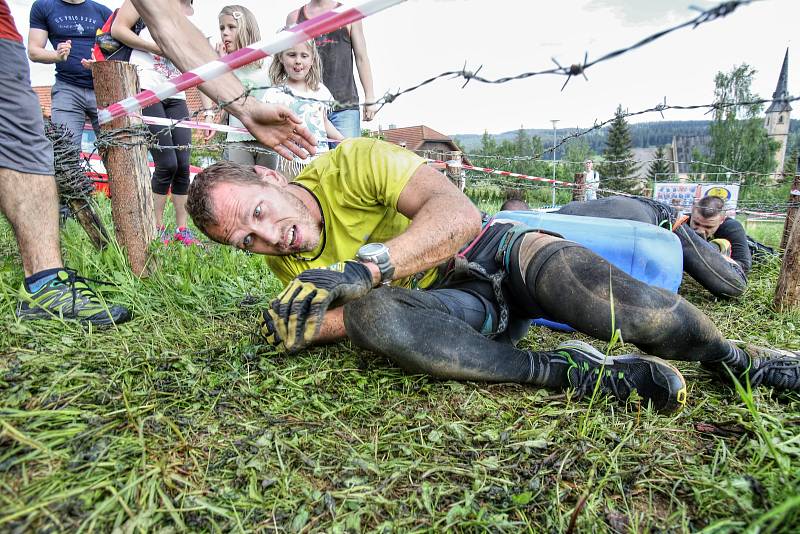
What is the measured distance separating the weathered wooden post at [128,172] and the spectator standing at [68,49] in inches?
65.6

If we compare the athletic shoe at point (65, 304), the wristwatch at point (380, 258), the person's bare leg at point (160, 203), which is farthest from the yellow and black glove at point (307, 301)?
the person's bare leg at point (160, 203)

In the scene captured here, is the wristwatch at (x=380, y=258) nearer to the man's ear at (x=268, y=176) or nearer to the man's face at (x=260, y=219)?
the man's face at (x=260, y=219)

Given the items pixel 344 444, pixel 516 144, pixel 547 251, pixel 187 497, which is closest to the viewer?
pixel 187 497

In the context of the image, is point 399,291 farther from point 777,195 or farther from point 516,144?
point 516,144

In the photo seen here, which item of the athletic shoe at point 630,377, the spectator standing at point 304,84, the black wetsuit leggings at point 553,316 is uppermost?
the spectator standing at point 304,84

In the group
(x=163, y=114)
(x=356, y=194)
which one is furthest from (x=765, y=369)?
(x=163, y=114)

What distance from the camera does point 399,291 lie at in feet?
5.44

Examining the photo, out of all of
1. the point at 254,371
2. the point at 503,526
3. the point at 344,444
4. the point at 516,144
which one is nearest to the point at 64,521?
the point at 344,444

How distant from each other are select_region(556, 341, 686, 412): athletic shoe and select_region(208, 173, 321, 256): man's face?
3.97ft

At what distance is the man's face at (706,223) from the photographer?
426 cm

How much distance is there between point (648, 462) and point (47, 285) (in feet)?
8.54

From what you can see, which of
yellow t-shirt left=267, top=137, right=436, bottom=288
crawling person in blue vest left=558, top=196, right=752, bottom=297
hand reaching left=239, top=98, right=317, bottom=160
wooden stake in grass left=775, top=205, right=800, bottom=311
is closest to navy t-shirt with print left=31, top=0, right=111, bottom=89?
hand reaching left=239, top=98, right=317, bottom=160

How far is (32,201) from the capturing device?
2166 millimetres

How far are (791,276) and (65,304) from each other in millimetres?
4198
